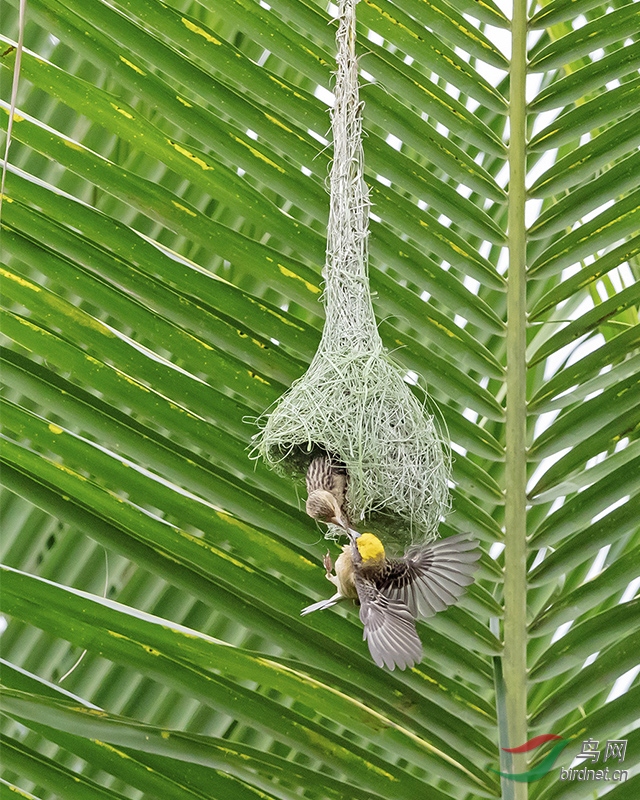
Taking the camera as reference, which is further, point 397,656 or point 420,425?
point 420,425

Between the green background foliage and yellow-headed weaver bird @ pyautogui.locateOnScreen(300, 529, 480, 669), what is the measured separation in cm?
14

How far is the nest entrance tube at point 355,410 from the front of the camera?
778 mm

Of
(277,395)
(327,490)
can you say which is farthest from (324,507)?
(277,395)

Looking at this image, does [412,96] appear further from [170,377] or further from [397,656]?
[397,656]

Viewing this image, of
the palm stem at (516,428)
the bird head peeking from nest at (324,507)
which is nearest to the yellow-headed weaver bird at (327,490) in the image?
the bird head peeking from nest at (324,507)

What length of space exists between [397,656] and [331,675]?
199mm

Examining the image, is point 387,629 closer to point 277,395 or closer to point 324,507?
point 324,507

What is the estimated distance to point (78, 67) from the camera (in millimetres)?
1330

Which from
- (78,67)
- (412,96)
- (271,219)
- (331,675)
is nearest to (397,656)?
(331,675)

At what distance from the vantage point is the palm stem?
91cm

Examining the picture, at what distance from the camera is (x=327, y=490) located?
30.1 inches

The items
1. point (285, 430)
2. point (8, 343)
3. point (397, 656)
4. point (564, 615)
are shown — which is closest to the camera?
point (397, 656)

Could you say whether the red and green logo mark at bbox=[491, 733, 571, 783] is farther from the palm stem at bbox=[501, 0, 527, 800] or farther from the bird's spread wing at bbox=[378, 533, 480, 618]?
the bird's spread wing at bbox=[378, 533, 480, 618]

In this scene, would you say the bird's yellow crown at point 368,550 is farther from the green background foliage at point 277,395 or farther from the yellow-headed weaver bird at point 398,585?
the green background foliage at point 277,395
